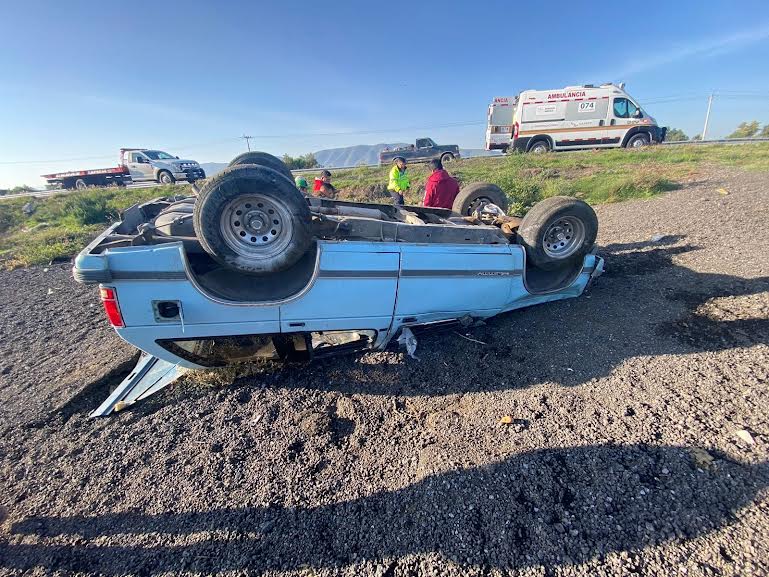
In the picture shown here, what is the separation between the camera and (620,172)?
11531mm

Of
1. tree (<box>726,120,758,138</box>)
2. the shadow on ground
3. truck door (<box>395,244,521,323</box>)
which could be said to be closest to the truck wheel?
truck door (<box>395,244,521,323</box>)

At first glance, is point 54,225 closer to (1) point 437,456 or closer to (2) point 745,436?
(1) point 437,456

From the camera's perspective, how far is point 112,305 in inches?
104

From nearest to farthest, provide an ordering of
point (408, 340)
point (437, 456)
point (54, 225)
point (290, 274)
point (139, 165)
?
point (437, 456)
point (290, 274)
point (408, 340)
point (54, 225)
point (139, 165)

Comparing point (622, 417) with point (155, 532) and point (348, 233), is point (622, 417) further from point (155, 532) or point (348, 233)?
point (155, 532)

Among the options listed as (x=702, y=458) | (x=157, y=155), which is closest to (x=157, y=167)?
(x=157, y=155)

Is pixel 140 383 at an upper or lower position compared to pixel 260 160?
lower

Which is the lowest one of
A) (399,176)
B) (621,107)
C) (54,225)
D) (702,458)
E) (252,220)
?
(702,458)

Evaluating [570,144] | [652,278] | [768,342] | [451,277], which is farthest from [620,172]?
[451,277]

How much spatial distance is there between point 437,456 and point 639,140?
67.2ft

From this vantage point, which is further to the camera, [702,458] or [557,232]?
[557,232]

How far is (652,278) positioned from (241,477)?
4858 millimetres

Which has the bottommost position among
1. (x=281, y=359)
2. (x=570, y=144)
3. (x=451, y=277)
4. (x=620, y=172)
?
(x=281, y=359)

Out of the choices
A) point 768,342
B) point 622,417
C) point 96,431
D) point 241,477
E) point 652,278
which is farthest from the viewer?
point 652,278
